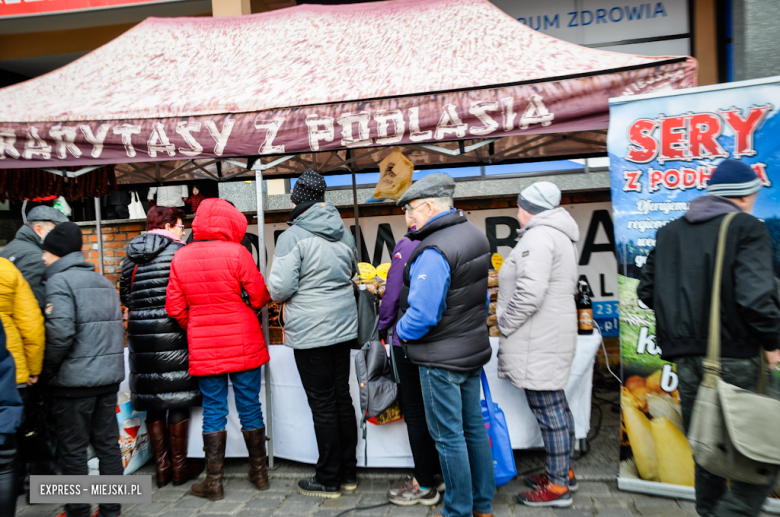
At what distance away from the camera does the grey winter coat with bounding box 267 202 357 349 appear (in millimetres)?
3391

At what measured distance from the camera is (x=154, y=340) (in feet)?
11.8

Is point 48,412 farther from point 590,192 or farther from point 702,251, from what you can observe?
point 590,192

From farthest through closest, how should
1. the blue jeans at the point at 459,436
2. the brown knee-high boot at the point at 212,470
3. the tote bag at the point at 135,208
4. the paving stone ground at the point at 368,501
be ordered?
1. the tote bag at the point at 135,208
2. the brown knee-high boot at the point at 212,470
3. the paving stone ground at the point at 368,501
4. the blue jeans at the point at 459,436

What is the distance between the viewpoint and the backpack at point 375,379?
3363mm

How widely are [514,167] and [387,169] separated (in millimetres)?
2374

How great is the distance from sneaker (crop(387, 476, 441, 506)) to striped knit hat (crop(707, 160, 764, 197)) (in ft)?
7.93

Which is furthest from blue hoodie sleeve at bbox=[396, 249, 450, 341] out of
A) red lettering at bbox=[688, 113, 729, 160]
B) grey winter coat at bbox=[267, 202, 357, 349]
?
red lettering at bbox=[688, 113, 729, 160]

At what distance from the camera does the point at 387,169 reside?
5016 mm

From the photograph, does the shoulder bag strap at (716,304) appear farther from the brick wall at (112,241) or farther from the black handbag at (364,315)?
the brick wall at (112,241)

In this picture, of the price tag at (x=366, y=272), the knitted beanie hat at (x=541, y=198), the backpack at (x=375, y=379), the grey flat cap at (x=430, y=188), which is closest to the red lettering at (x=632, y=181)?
the knitted beanie hat at (x=541, y=198)

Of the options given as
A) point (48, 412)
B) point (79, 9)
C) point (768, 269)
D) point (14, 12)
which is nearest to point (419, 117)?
point (768, 269)

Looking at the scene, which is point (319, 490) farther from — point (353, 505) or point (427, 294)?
point (427, 294)

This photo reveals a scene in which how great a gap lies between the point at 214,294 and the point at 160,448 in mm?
1289

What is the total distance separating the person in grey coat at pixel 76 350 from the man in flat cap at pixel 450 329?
1761 millimetres
